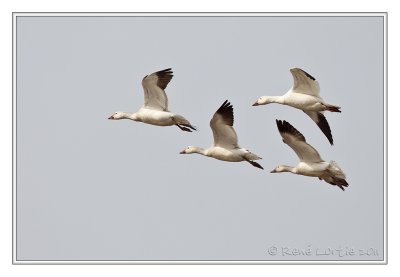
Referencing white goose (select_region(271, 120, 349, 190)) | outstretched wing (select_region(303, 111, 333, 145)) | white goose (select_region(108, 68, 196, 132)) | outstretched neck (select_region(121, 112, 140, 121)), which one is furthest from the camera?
outstretched wing (select_region(303, 111, 333, 145))

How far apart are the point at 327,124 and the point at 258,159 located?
68.5 inches

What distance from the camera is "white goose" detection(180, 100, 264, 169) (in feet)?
65.9

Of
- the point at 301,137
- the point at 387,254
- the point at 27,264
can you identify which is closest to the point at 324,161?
the point at 301,137

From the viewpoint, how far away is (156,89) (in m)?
20.6

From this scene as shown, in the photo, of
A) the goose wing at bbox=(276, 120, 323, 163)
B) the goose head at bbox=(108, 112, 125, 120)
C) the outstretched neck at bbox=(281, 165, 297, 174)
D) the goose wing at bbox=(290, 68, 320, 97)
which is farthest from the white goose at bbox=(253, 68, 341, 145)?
the goose head at bbox=(108, 112, 125, 120)

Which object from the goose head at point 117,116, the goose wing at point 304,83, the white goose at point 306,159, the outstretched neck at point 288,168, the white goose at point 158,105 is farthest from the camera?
the goose head at point 117,116

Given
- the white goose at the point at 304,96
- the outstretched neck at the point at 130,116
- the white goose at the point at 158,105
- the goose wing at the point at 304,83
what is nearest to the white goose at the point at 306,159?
the white goose at the point at 304,96

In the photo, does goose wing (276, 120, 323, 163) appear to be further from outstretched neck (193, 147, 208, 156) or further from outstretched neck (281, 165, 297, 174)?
outstretched neck (193, 147, 208, 156)

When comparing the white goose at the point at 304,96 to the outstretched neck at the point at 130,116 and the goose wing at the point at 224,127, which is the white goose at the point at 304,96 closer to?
the goose wing at the point at 224,127

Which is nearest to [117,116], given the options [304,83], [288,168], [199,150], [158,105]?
[158,105]

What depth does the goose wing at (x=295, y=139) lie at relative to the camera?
19984 mm

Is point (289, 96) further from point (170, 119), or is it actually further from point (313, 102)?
point (170, 119)

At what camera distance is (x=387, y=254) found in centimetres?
1928

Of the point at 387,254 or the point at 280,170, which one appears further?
the point at 280,170
